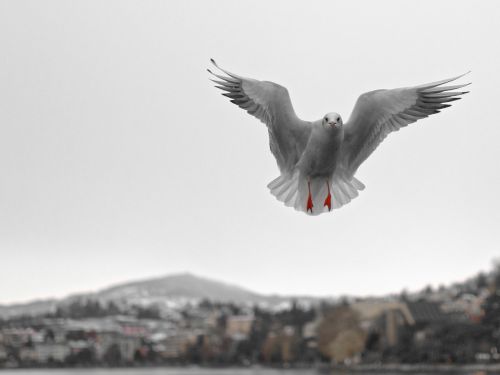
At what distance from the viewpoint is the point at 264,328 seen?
125 m

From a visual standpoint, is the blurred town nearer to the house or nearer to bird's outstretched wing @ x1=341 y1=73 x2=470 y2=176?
the house

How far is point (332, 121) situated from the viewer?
652 centimetres

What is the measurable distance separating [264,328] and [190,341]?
1929 centimetres

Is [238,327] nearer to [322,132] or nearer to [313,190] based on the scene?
[313,190]

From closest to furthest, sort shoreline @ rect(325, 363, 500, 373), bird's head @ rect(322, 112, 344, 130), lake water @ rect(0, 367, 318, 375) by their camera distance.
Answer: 1. bird's head @ rect(322, 112, 344, 130)
2. shoreline @ rect(325, 363, 500, 373)
3. lake water @ rect(0, 367, 318, 375)

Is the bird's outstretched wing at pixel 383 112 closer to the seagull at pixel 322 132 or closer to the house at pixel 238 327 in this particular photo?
the seagull at pixel 322 132

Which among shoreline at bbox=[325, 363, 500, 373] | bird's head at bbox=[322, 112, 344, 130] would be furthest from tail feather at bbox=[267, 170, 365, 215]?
shoreline at bbox=[325, 363, 500, 373]

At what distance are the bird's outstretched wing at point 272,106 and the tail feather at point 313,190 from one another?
0.24m

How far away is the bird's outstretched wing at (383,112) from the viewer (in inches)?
276

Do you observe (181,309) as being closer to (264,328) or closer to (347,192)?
(264,328)

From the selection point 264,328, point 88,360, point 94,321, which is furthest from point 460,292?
point 94,321

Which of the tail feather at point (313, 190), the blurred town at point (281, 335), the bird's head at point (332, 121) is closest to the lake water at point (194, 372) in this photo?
the blurred town at point (281, 335)

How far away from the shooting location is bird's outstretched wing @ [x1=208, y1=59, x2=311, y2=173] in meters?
6.91

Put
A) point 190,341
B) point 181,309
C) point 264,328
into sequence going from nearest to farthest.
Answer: point 264,328 → point 190,341 → point 181,309
